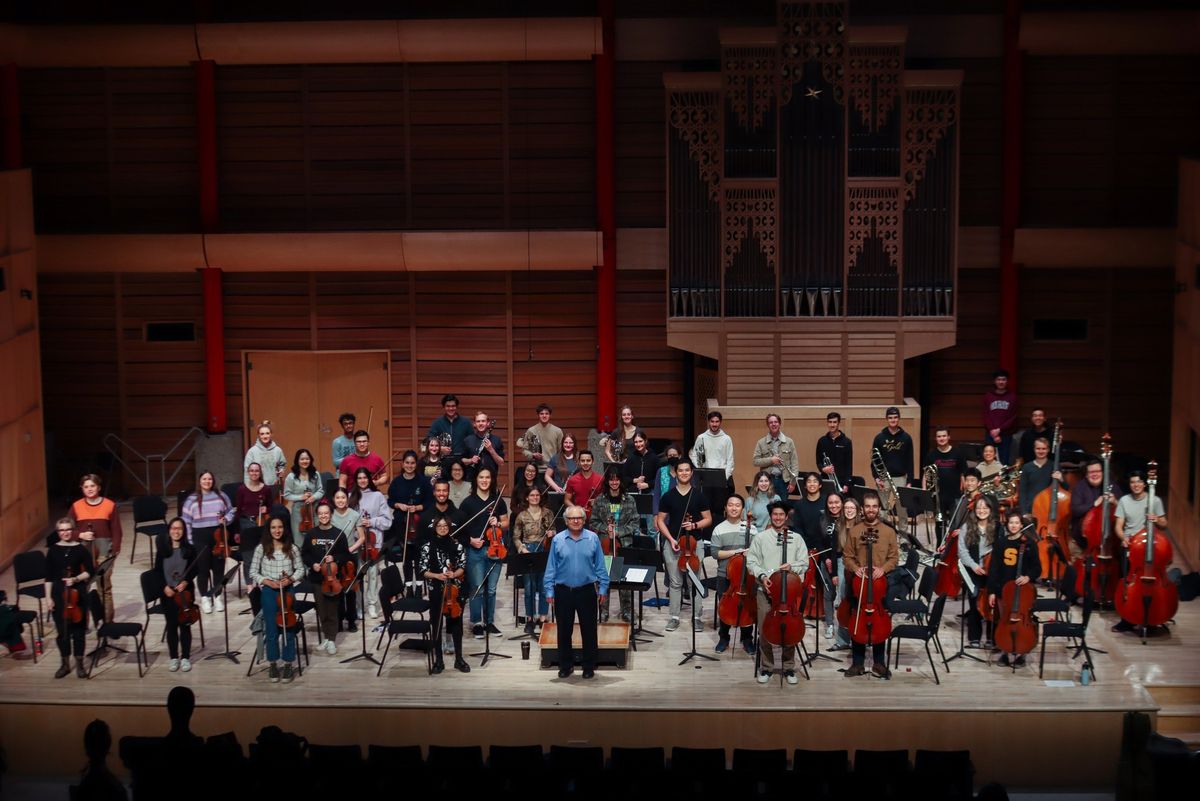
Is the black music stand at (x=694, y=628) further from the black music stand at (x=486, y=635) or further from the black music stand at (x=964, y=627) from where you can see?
the black music stand at (x=964, y=627)

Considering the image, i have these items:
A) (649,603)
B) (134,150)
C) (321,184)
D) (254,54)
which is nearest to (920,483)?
(649,603)

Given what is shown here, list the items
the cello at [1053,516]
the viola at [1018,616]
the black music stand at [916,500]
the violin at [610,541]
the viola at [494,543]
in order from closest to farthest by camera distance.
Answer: the viola at [1018,616]
the viola at [494,543]
the violin at [610,541]
the black music stand at [916,500]
the cello at [1053,516]

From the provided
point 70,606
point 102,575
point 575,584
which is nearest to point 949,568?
point 575,584

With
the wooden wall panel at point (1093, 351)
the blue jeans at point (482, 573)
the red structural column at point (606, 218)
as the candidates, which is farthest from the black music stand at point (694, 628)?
the wooden wall panel at point (1093, 351)

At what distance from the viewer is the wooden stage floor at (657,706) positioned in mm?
9781

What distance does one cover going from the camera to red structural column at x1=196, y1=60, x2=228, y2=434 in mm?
15516

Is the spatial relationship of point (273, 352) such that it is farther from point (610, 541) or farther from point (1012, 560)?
point (1012, 560)

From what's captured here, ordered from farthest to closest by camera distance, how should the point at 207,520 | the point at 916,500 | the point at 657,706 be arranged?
the point at 207,520
the point at 916,500
the point at 657,706

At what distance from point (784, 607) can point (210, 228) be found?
8.36m

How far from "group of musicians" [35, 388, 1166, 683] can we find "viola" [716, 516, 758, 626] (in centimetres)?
2

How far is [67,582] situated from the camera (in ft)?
35.4

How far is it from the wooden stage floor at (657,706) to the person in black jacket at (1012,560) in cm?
67

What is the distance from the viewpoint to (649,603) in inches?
487

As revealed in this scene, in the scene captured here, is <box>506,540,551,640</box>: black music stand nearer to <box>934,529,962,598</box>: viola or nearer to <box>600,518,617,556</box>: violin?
<box>600,518,617,556</box>: violin
